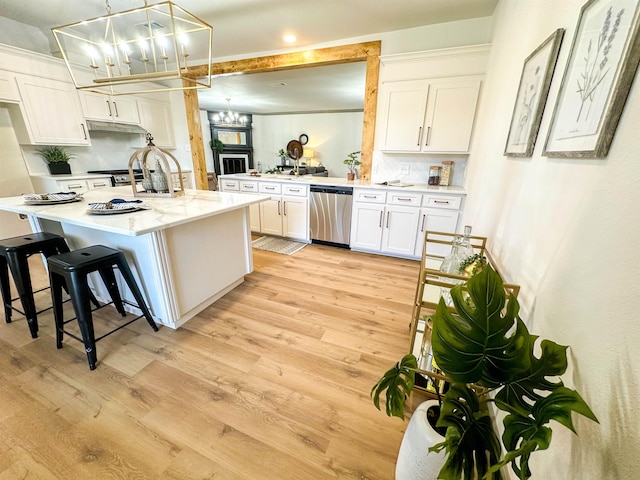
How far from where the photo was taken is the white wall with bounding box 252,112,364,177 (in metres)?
8.63

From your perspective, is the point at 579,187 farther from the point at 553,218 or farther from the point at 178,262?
the point at 178,262

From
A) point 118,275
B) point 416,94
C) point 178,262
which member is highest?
point 416,94

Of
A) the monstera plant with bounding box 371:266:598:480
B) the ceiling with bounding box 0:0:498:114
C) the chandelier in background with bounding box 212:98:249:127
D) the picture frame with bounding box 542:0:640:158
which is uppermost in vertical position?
the ceiling with bounding box 0:0:498:114

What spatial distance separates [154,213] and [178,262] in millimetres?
386

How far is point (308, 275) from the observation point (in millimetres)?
2873

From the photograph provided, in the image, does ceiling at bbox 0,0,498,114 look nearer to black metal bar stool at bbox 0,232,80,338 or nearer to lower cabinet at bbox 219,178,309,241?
lower cabinet at bbox 219,178,309,241

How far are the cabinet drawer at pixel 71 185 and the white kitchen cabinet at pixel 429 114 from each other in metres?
4.25

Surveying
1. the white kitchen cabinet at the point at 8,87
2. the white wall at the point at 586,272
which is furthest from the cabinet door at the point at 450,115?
the white kitchen cabinet at the point at 8,87

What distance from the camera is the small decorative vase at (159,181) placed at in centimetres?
235

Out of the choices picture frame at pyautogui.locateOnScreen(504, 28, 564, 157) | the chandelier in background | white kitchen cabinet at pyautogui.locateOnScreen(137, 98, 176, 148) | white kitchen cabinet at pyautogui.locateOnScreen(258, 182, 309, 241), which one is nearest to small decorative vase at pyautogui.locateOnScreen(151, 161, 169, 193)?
white kitchen cabinet at pyautogui.locateOnScreen(258, 182, 309, 241)

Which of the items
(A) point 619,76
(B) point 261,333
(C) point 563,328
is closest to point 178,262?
(B) point 261,333

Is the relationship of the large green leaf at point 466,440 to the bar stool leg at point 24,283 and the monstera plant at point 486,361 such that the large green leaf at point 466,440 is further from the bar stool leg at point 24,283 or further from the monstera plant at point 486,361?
the bar stool leg at point 24,283

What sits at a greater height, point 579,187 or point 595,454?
point 579,187

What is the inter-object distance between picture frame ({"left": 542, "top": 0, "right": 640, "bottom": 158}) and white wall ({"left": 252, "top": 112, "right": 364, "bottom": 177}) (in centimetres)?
798
